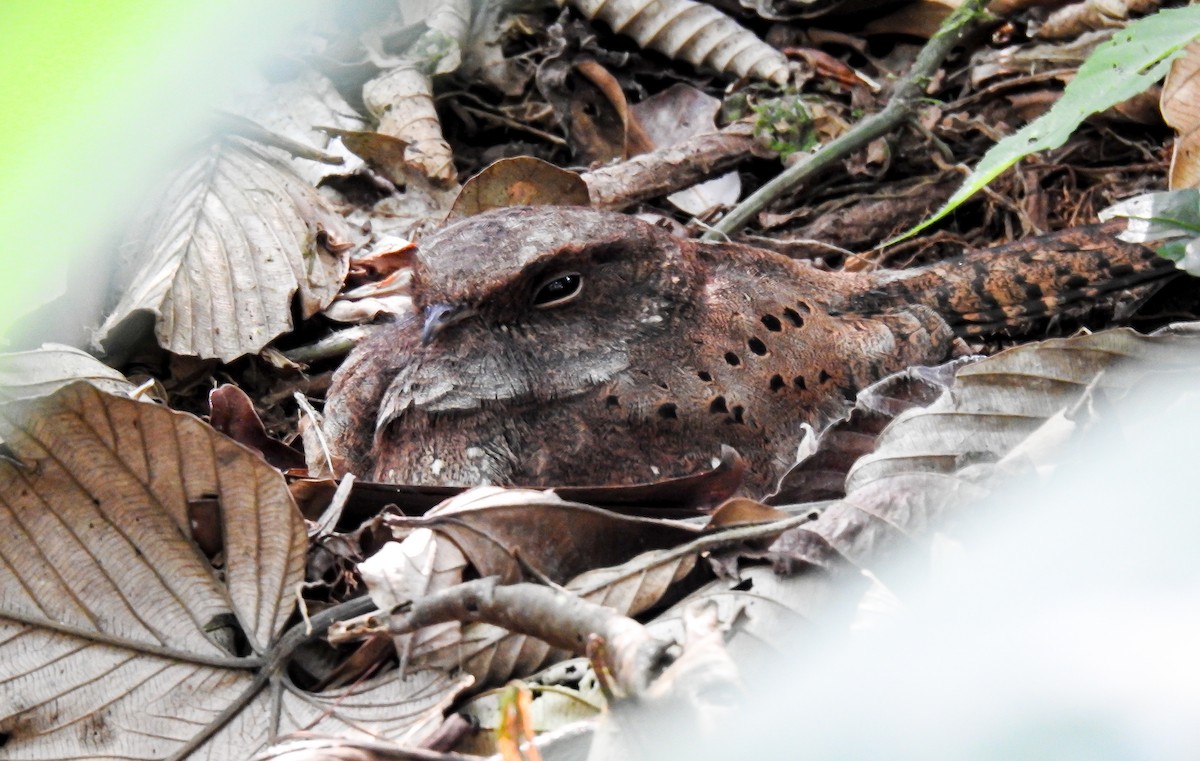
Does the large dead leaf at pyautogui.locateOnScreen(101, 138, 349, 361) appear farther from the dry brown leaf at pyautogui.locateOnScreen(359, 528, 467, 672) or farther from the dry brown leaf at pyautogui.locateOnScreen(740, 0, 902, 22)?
the dry brown leaf at pyautogui.locateOnScreen(740, 0, 902, 22)

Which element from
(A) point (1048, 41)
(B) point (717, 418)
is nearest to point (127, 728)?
(B) point (717, 418)

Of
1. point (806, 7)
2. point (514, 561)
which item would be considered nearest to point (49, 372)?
point (514, 561)

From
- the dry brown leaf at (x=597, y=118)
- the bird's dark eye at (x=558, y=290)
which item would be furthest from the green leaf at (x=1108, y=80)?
the dry brown leaf at (x=597, y=118)

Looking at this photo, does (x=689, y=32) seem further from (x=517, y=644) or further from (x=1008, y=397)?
(x=517, y=644)

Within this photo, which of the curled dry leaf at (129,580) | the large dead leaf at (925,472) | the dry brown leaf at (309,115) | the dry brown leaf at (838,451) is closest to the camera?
the large dead leaf at (925,472)

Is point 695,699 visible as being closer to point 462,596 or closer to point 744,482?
point 462,596

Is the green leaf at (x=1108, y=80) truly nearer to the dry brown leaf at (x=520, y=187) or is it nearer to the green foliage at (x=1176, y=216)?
the green foliage at (x=1176, y=216)

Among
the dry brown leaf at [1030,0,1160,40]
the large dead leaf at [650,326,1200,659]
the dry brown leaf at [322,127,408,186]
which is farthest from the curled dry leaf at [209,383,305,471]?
the dry brown leaf at [1030,0,1160,40]
